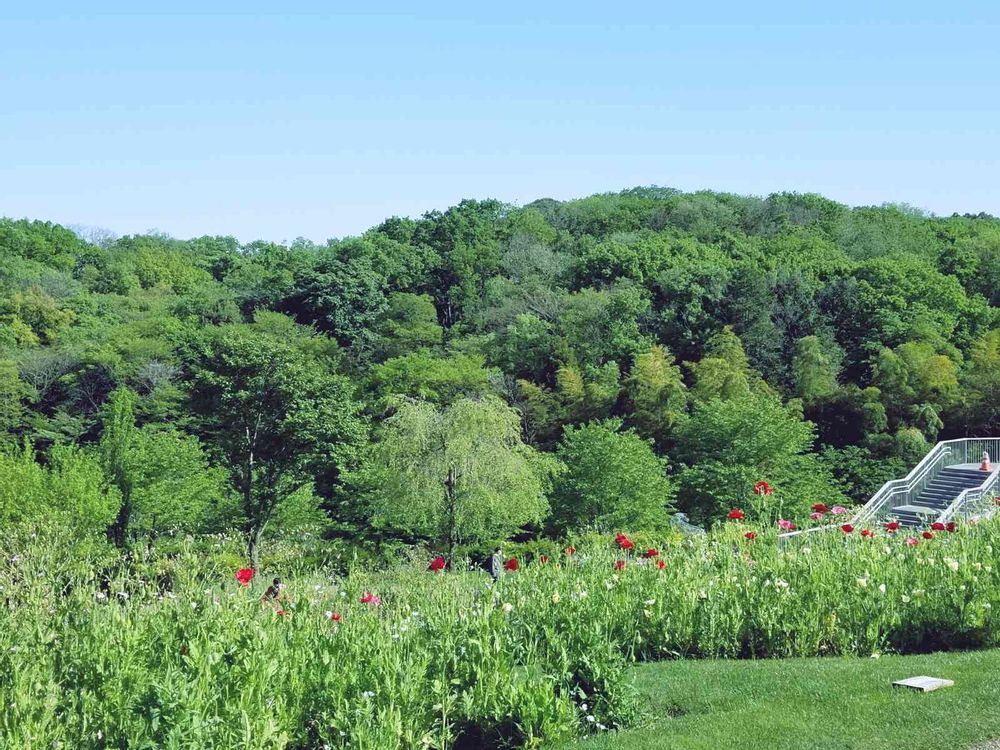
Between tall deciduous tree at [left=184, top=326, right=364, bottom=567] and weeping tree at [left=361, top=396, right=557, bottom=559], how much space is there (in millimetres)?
4473

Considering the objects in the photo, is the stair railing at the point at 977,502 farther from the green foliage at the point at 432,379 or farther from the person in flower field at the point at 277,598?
the green foliage at the point at 432,379

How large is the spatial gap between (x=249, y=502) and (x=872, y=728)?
82.0 feet

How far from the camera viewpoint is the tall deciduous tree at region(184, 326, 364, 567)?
29.0m

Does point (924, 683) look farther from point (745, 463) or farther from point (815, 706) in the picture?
point (745, 463)

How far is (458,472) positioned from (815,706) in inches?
696

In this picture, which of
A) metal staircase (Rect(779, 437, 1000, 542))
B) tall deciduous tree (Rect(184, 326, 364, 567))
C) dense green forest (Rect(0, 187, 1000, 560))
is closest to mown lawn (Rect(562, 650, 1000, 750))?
dense green forest (Rect(0, 187, 1000, 560))

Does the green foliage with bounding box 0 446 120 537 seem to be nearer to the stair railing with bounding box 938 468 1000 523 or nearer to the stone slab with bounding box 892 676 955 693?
the stair railing with bounding box 938 468 1000 523

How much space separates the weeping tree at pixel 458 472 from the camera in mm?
24422

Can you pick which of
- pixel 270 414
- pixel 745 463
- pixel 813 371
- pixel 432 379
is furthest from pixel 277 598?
pixel 813 371

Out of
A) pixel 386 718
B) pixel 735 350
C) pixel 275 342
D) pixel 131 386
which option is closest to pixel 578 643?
pixel 386 718

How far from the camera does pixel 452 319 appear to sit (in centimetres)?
6034

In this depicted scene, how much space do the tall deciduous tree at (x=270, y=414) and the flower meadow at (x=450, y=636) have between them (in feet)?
59.7

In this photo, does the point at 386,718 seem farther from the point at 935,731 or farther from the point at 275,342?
the point at 275,342

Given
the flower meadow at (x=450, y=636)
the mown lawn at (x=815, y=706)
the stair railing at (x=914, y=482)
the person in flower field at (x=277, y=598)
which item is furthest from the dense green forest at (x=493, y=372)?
the person in flower field at (x=277, y=598)
